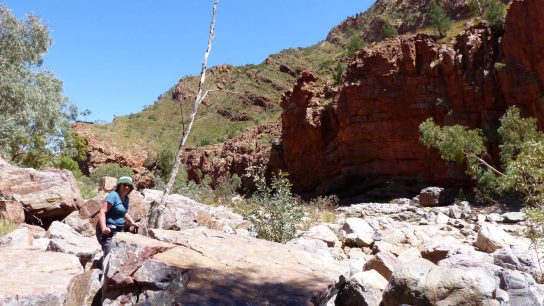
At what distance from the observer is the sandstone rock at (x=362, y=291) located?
3475 millimetres

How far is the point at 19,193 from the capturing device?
28.6 ft

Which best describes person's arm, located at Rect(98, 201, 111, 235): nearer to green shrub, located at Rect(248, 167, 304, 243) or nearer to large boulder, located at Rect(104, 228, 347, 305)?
large boulder, located at Rect(104, 228, 347, 305)

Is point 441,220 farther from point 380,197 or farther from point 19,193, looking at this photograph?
point 380,197

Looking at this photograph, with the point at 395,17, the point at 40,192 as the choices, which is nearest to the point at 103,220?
the point at 40,192

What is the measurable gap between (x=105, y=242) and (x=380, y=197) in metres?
22.7

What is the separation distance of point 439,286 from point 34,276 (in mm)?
3938

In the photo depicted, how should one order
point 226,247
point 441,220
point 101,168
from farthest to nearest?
1. point 101,168
2. point 441,220
3. point 226,247

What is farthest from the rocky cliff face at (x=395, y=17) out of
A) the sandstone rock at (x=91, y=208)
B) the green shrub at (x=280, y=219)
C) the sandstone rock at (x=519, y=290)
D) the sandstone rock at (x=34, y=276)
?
the sandstone rock at (x=34, y=276)

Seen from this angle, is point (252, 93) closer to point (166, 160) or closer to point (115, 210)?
point (166, 160)

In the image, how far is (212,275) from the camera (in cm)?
408

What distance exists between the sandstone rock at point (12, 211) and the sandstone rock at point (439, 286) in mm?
7401

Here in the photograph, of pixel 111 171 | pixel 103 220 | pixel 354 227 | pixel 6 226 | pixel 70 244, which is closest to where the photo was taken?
pixel 103 220

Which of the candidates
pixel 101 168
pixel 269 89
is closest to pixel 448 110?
pixel 101 168

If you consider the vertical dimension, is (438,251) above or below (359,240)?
above
